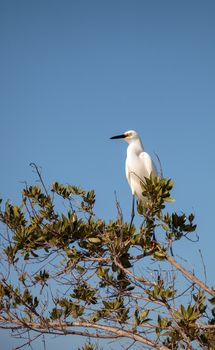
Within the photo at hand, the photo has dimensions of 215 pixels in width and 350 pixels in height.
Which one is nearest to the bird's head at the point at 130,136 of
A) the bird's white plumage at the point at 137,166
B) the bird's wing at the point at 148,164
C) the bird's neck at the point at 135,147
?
the bird's neck at the point at 135,147

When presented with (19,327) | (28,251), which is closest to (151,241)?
(28,251)

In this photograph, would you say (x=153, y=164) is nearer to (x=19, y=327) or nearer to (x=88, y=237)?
(x=88, y=237)

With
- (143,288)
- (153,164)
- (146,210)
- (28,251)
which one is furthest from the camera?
(153,164)

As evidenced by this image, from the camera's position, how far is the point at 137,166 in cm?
773

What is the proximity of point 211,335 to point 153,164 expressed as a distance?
149 inches

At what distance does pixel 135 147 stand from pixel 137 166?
1.99 feet

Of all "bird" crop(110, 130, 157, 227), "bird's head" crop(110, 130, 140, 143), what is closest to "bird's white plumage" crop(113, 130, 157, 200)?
"bird" crop(110, 130, 157, 227)

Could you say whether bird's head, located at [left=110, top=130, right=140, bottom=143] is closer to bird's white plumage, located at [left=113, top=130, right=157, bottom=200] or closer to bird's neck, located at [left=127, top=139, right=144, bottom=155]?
bird's neck, located at [left=127, top=139, right=144, bottom=155]

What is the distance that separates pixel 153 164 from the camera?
7785mm

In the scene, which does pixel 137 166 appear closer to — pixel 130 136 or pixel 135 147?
pixel 135 147

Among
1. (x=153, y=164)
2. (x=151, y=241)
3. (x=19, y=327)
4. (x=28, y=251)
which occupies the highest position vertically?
(x=153, y=164)

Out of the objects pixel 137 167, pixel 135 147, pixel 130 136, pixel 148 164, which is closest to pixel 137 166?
pixel 137 167

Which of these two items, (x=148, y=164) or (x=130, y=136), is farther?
(x=130, y=136)

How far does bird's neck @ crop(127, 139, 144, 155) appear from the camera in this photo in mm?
8102
